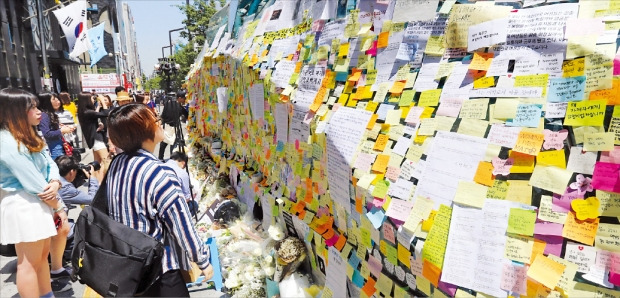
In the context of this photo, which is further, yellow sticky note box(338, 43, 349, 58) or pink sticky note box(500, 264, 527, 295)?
yellow sticky note box(338, 43, 349, 58)

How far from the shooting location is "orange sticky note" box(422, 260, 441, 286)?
170cm

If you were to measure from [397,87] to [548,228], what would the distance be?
105cm

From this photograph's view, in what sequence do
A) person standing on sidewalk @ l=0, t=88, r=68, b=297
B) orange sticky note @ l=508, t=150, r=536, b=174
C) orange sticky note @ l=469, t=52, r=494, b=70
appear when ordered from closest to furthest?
orange sticky note @ l=508, t=150, r=536, b=174 < orange sticky note @ l=469, t=52, r=494, b=70 < person standing on sidewalk @ l=0, t=88, r=68, b=297

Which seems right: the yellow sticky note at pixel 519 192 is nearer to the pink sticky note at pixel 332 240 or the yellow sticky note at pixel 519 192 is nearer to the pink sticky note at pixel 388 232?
the pink sticky note at pixel 388 232

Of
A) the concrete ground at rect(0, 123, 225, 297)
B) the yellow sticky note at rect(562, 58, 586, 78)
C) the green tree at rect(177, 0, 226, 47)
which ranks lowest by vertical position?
the concrete ground at rect(0, 123, 225, 297)

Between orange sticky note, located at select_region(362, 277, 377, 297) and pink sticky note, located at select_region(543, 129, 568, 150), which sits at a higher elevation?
pink sticky note, located at select_region(543, 129, 568, 150)

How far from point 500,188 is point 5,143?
3217 mm

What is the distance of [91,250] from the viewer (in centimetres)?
213

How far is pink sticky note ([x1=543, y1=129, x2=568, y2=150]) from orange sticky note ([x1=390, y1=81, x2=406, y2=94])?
0.81m

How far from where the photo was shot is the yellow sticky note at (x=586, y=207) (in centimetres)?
138

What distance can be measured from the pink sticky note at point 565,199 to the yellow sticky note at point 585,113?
25 cm

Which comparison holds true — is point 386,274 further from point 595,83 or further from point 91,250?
point 91,250

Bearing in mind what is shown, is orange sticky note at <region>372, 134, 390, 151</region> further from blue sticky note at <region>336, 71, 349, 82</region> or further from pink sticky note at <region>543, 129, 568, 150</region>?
pink sticky note at <region>543, 129, 568, 150</region>

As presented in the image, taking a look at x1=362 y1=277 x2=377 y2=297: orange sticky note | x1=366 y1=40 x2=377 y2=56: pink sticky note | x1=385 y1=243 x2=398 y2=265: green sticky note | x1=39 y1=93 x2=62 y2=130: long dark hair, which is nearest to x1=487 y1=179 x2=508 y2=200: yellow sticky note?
x1=385 y1=243 x2=398 y2=265: green sticky note
